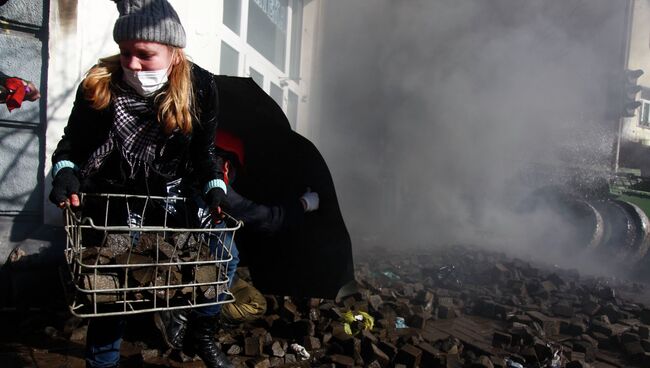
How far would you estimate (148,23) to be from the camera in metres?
1.77

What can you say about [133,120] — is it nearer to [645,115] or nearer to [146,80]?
[146,80]

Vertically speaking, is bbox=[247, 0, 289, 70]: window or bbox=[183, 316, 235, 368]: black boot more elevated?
bbox=[247, 0, 289, 70]: window

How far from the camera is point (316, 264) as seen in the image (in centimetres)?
312

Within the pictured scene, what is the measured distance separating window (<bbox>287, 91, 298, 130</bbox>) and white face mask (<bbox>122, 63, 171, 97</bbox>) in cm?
586

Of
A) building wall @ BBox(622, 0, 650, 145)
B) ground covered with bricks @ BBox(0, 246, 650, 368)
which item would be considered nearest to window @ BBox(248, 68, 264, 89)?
ground covered with bricks @ BBox(0, 246, 650, 368)

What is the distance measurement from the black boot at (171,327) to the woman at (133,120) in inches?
29.8

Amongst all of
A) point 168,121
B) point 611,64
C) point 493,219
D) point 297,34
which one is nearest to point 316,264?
point 168,121

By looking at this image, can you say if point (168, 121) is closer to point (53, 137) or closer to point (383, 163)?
point (53, 137)

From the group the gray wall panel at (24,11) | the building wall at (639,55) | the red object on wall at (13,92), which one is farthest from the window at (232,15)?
the building wall at (639,55)

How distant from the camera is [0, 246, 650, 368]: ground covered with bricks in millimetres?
2686

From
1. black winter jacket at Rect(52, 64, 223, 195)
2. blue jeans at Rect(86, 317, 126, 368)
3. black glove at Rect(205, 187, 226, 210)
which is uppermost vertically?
black winter jacket at Rect(52, 64, 223, 195)

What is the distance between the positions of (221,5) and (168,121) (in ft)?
10.8

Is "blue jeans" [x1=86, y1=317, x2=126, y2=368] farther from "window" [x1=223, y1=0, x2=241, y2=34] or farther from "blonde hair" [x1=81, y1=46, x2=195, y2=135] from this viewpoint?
"window" [x1=223, y1=0, x2=241, y2=34]

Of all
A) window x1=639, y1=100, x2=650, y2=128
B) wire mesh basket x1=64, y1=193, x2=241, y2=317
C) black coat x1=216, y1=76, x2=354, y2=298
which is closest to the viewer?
wire mesh basket x1=64, y1=193, x2=241, y2=317
